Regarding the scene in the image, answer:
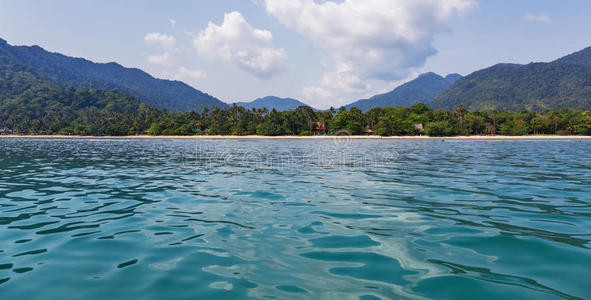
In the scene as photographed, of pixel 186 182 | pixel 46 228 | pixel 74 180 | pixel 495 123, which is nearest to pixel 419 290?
pixel 46 228

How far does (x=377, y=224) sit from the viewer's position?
7.11 meters

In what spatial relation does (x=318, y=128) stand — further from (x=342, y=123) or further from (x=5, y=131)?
(x=5, y=131)

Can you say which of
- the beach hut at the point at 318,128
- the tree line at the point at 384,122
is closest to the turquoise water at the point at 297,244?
the tree line at the point at 384,122

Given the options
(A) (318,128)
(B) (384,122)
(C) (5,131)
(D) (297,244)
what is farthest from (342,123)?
(C) (5,131)

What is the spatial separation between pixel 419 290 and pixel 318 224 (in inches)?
133

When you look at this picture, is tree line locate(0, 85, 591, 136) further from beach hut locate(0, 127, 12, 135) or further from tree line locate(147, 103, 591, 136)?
beach hut locate(0, 127, 12, 135)

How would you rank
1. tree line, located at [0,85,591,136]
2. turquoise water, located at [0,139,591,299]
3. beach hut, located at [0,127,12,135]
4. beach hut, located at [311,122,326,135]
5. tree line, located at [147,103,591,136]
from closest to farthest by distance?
turquoise water, located at [0,139,591,299]
tree line, located at [147,103,591,136]
tree line, located at [0,85,591,136]
beach hut, located at [311,122,326,135]
beach hut, located at [0,127,12,135]

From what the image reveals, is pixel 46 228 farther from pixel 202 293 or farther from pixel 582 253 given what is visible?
pixel 582 253

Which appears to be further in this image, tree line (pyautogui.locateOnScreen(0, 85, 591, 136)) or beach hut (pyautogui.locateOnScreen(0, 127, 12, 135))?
beach hut (pyautogui.locateOnScreen(0, 127, 12, 135))

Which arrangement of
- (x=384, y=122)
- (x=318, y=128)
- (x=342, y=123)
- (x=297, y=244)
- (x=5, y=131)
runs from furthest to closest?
(x=5, y=131) → (x=318, y=128) → (x=342, y=123) → (x=384, y=122) → (x=297, y=244)

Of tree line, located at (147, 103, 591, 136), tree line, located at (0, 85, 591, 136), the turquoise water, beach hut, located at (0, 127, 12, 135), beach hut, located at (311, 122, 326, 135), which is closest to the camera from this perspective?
the turquoise water

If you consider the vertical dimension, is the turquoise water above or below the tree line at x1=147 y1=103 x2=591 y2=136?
below

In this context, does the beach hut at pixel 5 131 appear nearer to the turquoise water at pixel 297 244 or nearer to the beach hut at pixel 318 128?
the beach hut at pixel 318 128

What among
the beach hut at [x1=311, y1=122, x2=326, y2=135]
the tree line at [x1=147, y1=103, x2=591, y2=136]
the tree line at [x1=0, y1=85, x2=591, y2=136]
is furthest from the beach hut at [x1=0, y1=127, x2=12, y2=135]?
the beach hut at [x1=311, y1=122, x2=326, y2=135]
